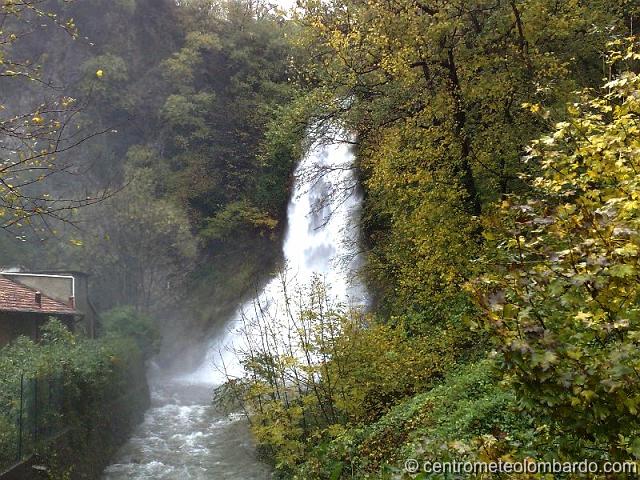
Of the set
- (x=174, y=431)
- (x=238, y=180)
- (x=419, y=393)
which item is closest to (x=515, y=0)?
(x=419, y=393)

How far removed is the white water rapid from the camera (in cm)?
1259

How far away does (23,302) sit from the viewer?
1630 cm

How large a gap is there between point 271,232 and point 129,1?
48.5 feet

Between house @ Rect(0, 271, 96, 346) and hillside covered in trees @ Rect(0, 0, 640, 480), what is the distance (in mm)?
2528

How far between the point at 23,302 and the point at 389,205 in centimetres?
1142

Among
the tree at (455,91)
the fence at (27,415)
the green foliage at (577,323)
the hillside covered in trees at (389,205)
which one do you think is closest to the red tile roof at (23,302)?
the hillside covered in trees at (389,205)

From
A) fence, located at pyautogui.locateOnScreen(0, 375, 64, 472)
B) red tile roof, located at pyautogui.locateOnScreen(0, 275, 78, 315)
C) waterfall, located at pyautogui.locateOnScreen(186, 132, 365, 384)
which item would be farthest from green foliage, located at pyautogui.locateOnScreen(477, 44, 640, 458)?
waterfall, located at pyautogui.locateOnScreen(186, 132, 365, 384)

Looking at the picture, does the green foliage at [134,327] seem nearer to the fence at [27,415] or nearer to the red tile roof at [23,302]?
the red tile roof at [23,302]

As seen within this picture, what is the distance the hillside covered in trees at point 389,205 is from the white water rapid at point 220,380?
1.03 metres

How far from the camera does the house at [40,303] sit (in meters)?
15.1

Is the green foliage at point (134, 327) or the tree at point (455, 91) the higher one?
the green foliage at point (134, 327)

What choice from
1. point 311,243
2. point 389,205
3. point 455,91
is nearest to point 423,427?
point 455,91

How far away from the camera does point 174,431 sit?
15641 millimetres

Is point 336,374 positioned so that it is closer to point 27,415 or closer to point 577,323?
point 27,415
